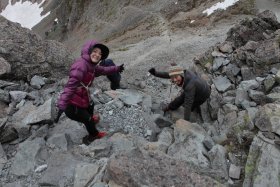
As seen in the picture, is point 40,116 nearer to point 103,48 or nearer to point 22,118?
point 22,118

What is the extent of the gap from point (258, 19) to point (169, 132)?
12085 millimetres

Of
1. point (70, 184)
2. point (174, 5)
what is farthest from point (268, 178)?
point (174, 5)

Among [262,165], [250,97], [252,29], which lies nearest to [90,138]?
[262,165]

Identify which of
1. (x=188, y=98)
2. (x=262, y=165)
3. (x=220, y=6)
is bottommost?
(x=220, y=6)

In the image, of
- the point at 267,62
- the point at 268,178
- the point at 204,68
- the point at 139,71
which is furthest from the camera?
the point at 139,71

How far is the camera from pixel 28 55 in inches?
642

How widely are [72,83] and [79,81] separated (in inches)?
7.2

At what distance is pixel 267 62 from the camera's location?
1508 cm

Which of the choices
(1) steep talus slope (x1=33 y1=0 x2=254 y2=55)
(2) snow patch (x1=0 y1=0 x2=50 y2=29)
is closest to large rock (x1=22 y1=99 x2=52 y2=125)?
(1) steep talus slope (x1=33 y1=0 x2=254 y2=55)

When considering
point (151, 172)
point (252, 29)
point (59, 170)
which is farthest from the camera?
point (252, 29)

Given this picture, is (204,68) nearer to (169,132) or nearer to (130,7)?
(169,132)

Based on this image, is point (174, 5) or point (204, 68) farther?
point (174, 5)

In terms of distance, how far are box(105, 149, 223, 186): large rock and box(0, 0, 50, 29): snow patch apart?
73287 mm

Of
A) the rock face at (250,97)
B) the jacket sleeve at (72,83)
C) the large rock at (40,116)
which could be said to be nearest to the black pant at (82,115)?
the jacket sleeve at (72,83)
